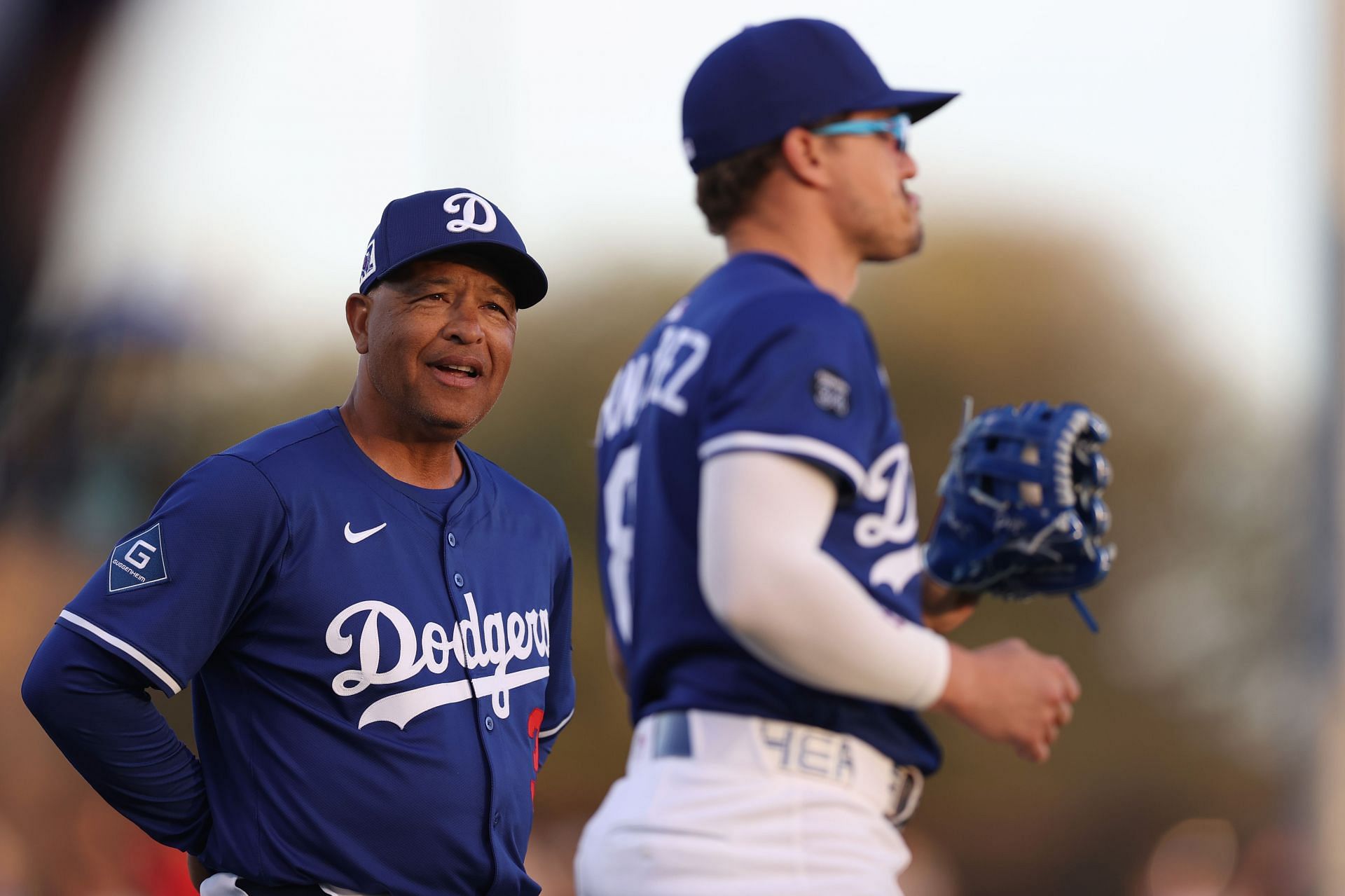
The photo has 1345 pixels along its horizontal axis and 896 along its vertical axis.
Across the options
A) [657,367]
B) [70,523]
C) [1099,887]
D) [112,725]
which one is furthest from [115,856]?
[657,367]

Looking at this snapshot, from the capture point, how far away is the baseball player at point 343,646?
260 cm

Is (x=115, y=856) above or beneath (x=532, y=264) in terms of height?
beneath

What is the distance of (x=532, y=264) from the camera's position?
305 cm

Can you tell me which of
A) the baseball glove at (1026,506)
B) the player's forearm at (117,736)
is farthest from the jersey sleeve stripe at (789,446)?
the player's forearm at (117,736)

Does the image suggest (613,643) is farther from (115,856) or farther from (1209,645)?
(1209,645)

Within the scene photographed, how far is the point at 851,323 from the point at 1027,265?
19.4ft

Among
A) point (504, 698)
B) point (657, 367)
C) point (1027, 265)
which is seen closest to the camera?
point (657, 367)

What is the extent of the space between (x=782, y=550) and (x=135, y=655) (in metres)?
1.40

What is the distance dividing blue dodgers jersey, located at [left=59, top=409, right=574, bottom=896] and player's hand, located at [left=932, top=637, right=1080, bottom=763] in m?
1.21

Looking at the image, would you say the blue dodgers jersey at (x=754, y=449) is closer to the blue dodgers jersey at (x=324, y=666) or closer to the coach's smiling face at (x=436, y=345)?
the blue dodgers jersey at (x=324, y=666)

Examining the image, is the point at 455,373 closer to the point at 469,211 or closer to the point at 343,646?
the point at 469,211

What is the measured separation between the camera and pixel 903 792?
77.9 inches

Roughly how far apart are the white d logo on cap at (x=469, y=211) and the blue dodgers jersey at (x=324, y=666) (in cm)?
52

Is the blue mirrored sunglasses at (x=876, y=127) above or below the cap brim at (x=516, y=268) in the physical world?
above
